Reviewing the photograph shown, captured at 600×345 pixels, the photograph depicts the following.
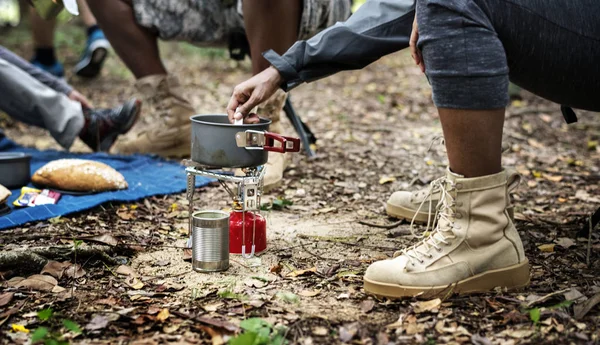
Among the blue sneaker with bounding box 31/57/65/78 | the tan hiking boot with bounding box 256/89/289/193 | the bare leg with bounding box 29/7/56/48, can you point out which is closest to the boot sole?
the tan hiking boot with bounding box 256/89/289/193

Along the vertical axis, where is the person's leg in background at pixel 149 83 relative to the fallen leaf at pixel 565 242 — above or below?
above

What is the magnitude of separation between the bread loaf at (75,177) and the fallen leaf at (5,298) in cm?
109

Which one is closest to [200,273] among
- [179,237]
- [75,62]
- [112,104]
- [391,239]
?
[179,237]

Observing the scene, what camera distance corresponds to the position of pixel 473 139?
1.70 metres

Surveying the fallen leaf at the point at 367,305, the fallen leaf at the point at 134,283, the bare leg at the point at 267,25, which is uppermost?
the bare leg at the point at 267,25

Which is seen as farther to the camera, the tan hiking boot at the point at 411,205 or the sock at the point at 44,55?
the sock at the point at 44,55

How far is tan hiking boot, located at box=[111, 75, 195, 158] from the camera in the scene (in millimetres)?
3654

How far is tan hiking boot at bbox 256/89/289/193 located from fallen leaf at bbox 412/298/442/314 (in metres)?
1.34

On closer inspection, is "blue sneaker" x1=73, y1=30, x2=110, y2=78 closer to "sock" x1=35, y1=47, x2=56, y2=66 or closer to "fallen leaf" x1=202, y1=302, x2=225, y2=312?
"sock" x1=35, y1=47, x2=56, y2=66

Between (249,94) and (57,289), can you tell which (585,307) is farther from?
(57,289)

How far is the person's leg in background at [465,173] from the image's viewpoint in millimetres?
1656

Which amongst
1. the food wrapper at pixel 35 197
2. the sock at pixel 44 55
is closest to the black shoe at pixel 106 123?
the food wrapper at pixel 35 197

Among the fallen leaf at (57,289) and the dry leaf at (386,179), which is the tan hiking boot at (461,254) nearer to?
the fallen leaf at (57,289)

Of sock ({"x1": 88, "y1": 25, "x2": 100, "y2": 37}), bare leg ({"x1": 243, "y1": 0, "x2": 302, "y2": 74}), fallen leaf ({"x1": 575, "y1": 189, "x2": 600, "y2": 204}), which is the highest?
bare leg ({"x1": 243, "y1": 0, "x2": 302, "y2": 74})
